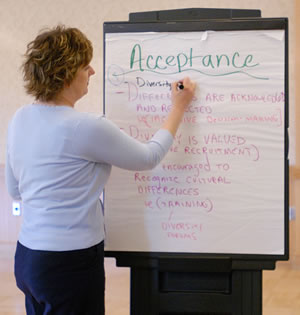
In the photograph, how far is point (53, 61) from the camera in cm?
128

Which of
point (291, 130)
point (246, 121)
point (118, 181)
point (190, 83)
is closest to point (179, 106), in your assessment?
point (190, 83)

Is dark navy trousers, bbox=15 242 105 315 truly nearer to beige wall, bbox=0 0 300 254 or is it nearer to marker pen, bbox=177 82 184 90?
marker pen, bbox=177 82 184 90

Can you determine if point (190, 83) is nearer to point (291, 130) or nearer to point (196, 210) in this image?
point (196, 210)

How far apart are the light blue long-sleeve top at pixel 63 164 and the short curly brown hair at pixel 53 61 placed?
0.06m

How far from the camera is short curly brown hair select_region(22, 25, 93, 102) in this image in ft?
4.21

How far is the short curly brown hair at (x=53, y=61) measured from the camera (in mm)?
1283

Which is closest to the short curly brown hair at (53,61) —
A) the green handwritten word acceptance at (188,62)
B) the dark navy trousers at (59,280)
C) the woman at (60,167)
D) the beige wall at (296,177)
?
the woman at (60,167)

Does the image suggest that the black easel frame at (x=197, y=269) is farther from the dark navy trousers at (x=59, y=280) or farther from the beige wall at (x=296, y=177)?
the beige wall at (x=296, y=177)

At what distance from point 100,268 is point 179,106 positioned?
1.87 ft

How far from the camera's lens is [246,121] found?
1.57 m

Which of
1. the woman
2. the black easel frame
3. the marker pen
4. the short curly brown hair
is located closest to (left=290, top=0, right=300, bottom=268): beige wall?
the black easel frame

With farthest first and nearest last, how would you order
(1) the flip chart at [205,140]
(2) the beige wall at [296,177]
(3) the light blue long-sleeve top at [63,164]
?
(2) the beige wall at [296,177]
(1) the flip chart at [205,140]
(3) the light blue long-sleeve top at [63,164]

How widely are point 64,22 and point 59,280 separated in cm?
303

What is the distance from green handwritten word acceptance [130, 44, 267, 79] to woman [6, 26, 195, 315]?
11.0 inches
